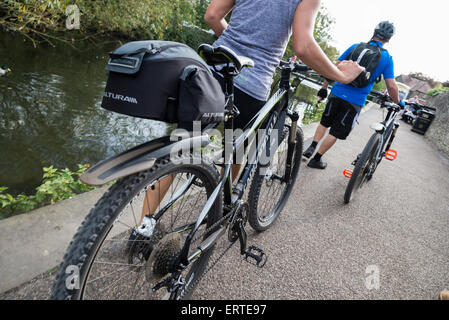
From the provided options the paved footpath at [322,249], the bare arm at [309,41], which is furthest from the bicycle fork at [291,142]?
the paved footpath at [322,249]

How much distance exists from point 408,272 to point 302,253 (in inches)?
44.8

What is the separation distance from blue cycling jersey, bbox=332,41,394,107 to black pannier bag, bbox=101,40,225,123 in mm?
3186

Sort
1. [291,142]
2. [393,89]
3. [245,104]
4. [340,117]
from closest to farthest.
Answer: [245,104], [291,142], [393,89], [340,117]

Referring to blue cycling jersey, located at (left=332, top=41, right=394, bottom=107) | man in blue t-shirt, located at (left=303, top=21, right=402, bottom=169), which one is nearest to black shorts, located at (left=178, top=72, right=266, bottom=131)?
man in blue t-shirt, located at (left=303, top=21, right=402, bottom=169)

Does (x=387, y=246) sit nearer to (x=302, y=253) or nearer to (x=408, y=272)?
(x=408, y=272)

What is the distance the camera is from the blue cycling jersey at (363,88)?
3.53 m

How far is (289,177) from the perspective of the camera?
2.62m

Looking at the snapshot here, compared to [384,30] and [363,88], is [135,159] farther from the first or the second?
[384,30]

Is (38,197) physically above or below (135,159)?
below

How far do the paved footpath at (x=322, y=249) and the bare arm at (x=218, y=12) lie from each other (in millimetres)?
1756

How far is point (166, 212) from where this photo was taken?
1.63 metres

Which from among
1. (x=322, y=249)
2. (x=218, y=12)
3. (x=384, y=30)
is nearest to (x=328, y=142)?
(x=384, y=30)

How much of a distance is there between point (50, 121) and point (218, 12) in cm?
478

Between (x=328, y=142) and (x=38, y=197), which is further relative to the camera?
(x=328, y=142)
